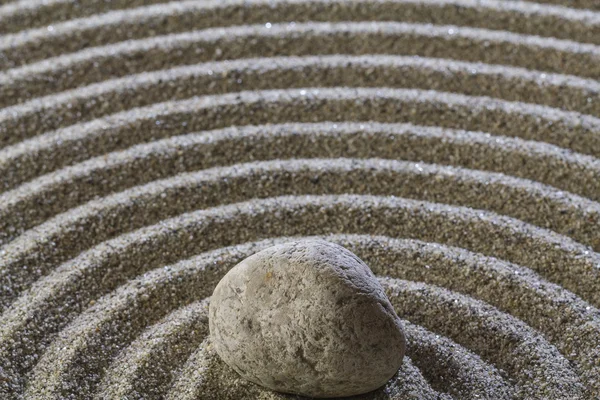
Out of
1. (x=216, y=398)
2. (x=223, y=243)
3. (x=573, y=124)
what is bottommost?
(x=216, y=398)

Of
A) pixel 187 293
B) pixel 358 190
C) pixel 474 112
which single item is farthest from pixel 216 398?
pixel 474 112

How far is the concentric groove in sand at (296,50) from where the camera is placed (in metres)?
3.84

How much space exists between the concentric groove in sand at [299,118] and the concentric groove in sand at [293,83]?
7cm

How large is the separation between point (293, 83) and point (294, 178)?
65 cm

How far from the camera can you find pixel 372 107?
3.66m

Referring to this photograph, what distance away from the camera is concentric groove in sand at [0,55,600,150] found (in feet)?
12.1

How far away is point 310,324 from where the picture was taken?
2463 mm

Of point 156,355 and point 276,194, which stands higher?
point 276,194

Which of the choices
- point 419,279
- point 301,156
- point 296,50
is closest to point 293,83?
point 296,50

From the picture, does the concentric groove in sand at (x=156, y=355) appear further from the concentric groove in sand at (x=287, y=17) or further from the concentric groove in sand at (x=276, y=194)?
the concentric groove in sand at (x=287, y=17)

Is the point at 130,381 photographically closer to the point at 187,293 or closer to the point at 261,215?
the point at 187,293

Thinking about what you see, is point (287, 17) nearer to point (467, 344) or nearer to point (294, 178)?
point (294, 178)

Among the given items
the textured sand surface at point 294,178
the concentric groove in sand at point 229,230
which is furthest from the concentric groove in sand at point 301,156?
the concentric groove in sand at point 229,230

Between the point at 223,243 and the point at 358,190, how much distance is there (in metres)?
0.65
